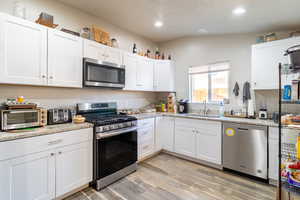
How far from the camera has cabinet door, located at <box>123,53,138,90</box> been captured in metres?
3.06

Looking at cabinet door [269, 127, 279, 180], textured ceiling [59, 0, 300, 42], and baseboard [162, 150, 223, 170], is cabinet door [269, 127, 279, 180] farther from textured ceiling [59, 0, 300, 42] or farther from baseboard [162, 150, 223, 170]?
textured ceiling [59, 0, 300, 42]

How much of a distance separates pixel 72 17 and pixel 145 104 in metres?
2.43

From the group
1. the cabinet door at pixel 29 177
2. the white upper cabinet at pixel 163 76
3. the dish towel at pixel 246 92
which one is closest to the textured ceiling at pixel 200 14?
the white upper cabinet at pixel 163 76

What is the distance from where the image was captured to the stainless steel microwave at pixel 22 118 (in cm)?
163

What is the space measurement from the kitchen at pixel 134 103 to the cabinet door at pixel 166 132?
2 cm

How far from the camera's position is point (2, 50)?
1.66 metres

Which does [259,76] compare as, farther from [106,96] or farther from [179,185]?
[106,96]

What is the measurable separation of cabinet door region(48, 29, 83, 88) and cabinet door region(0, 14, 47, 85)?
8 cm

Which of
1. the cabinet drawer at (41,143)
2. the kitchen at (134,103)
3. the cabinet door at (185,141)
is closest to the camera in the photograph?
the cabinet drawer at (41,143)

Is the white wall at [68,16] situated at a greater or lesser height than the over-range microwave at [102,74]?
greater

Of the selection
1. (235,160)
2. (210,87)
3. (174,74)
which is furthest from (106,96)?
(235,160)

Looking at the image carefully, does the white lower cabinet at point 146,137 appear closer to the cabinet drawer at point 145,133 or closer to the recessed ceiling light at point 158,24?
the cabinet drawer at point 145,133

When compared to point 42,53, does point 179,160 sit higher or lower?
lower

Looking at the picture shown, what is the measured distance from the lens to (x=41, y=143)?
1654 mm
